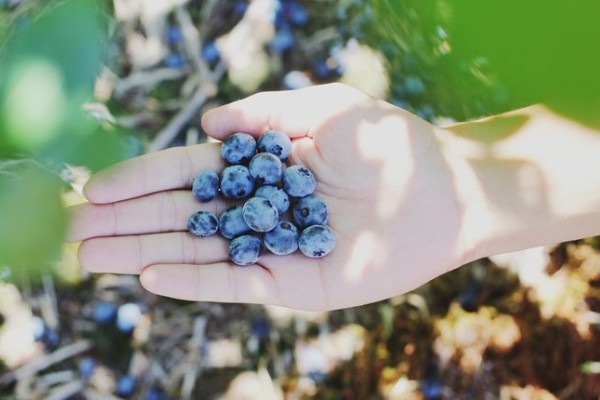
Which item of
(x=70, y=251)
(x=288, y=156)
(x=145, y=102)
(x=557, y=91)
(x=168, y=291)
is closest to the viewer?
(x=557, y=91)

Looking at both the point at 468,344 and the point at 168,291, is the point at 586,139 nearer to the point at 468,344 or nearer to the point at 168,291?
the point at 468,344

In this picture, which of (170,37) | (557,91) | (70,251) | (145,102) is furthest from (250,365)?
(557,91)

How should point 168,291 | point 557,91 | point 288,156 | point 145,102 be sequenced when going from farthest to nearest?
point 145,102 < point 288,156 < point 168,291 < point 557,91

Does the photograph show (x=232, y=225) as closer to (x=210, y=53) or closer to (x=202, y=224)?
(x=202, y=224)

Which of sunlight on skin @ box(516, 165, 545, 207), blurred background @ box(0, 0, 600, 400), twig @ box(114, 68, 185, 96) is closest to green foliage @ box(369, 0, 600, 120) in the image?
sunlight on skin @ box(516, 165, 545, 207)

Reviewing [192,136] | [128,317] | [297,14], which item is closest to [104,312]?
[128,317]

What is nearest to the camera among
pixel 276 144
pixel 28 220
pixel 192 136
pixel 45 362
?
pixel 28 220

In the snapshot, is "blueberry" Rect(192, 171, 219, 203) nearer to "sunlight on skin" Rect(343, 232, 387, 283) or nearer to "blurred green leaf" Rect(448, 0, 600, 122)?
"sunlight on skin" Rect(343, 232, 387, 283)
